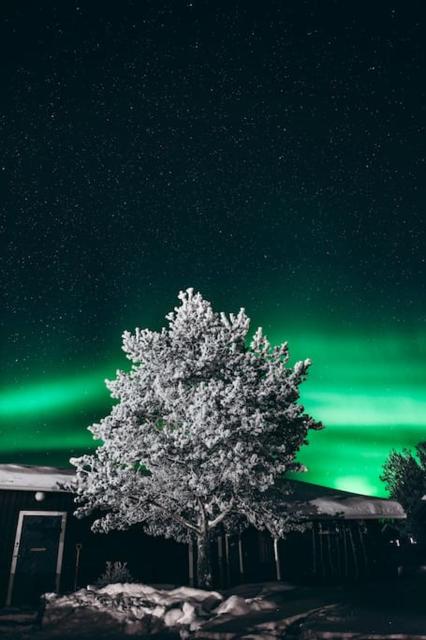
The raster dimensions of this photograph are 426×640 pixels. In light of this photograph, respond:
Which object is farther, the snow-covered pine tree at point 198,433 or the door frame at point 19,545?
the door frame at point 19,545

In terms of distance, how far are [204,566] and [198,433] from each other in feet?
13.5

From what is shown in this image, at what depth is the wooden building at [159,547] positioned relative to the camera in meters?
14.9

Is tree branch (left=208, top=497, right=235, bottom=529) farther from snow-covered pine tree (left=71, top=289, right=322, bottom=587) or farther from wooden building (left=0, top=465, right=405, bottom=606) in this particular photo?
wooden building (left=0, top=465, right=405, bottom=606)

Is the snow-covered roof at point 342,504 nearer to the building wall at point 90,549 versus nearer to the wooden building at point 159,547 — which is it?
the wooden building at point 159,547

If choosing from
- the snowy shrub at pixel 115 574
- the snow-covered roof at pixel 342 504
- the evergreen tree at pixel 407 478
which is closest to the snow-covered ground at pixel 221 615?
the snowy shrub at pixel 115 574

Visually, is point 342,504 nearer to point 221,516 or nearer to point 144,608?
point 221,516

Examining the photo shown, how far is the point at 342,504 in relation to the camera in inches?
782

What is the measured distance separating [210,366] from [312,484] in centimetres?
1207

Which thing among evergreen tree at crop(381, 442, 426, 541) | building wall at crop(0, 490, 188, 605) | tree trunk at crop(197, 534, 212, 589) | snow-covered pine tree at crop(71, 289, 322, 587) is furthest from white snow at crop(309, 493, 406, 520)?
evergreen tree at crop(381, 442, 426, 541)

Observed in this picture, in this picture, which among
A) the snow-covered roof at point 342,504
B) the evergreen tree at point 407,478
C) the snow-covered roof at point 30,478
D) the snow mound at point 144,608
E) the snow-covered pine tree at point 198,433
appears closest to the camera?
the snow mound at point 144,608

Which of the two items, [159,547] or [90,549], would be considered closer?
[90,549]

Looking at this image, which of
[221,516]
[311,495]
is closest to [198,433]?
[221,516]

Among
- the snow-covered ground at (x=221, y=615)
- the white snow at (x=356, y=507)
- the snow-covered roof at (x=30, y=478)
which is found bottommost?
the snow-covered ground at (x=221, y=615)

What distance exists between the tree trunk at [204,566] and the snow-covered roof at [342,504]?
617cm
